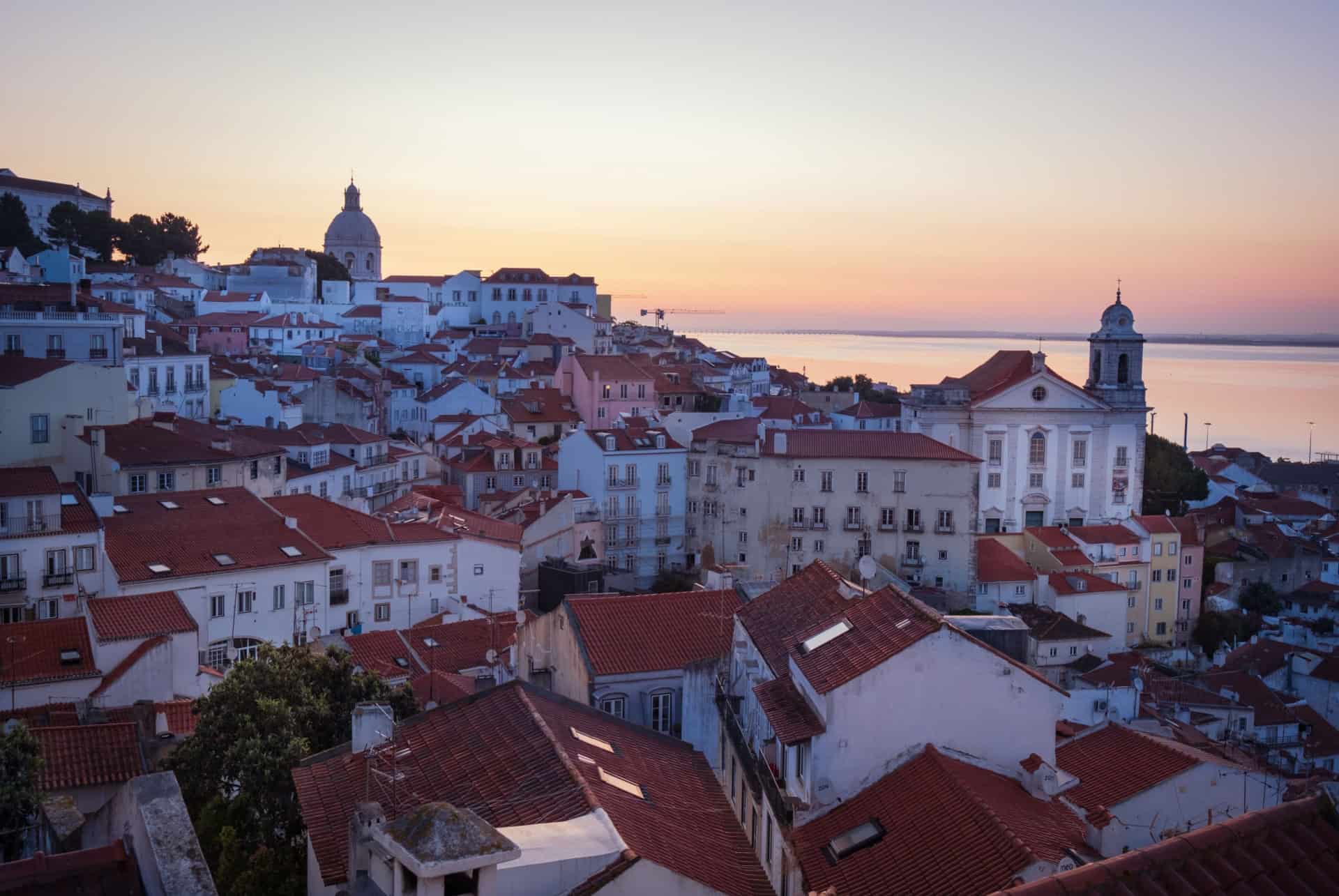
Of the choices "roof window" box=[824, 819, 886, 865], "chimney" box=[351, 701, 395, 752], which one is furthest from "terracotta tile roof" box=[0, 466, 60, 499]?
"roof window" box=[824, 819, 886, 865]

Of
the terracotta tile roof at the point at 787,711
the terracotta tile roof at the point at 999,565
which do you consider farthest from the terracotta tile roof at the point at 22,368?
the terracotta tile roof at the point at 999,565

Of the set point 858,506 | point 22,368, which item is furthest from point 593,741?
point 858,506

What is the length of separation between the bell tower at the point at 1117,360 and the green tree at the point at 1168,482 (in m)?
7.22

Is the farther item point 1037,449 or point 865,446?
point 1037,449

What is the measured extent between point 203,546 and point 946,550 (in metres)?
22.9

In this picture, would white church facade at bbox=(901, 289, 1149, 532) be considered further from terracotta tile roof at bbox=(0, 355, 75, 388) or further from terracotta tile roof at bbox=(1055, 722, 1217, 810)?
terracotta tile roof at bbox=(1055, 722, 1217, 810)

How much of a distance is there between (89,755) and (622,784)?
560 centimetres

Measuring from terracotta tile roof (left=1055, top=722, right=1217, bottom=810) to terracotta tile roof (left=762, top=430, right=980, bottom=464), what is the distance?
74.8 ft

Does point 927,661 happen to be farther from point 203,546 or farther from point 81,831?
point 203,546

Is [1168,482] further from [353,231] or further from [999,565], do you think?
[353,231]

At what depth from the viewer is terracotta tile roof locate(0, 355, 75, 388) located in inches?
1016

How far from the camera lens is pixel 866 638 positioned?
10.8m

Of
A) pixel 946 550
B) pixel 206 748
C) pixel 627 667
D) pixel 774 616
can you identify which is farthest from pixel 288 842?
pixel 946 550

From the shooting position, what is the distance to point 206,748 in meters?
11.1
